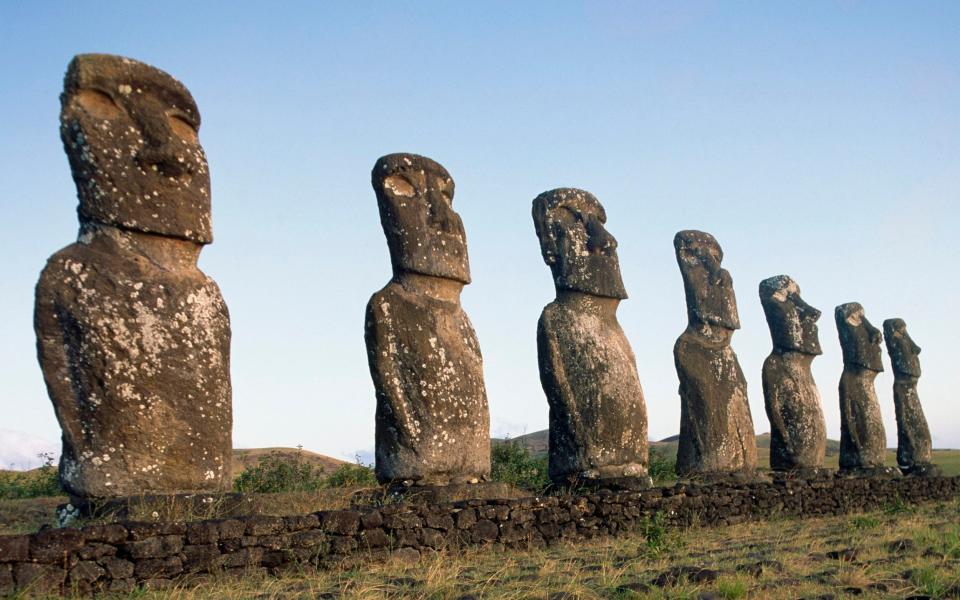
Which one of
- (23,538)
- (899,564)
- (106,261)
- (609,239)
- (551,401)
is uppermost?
(609,239)

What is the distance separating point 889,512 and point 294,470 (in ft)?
27.7

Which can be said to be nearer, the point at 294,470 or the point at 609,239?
the point at 609,239

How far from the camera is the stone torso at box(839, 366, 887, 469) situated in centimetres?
1753

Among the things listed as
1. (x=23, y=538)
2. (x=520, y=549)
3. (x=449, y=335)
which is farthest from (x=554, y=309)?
(x=23, y=538)

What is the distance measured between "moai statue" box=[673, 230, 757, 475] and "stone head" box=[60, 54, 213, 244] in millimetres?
7781

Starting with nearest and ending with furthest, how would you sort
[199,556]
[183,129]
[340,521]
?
[199,556] → [340,521] → [183,129]

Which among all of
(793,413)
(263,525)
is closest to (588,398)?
(263,525)

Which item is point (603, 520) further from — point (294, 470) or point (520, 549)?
point (294, 470)

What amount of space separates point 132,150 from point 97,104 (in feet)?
1.57

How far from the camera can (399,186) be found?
34.9 feet

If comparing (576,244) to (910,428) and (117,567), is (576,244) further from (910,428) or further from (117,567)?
(910,428)

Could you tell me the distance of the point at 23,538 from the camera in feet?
20.7

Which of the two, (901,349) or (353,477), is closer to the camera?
(353,477)

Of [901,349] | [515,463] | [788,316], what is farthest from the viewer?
[901,349]
